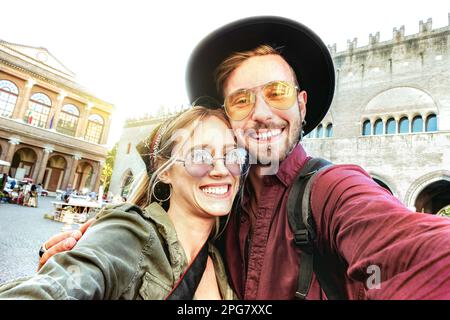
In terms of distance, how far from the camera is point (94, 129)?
24.8m

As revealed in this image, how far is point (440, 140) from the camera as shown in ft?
37.3

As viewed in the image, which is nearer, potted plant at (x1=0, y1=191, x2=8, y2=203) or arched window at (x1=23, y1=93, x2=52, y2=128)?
potted plant at (x1=0, y1=191, x2=8, y2=203)

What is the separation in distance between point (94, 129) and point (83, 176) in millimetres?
4527

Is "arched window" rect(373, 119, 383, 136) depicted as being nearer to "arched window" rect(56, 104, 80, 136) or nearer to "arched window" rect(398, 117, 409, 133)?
"arched window" rect(398, 117, 409, 133)

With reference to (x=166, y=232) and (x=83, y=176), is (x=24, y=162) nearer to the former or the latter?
(x=83, y=176)

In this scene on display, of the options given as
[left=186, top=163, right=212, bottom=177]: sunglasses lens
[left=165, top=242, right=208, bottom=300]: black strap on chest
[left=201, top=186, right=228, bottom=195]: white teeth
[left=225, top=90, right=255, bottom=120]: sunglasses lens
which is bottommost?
[left=165, top=242, right=208, bottom=300]: black strap on chest

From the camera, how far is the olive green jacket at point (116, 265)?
2.23ft

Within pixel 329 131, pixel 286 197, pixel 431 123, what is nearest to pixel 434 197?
pixel 431 123

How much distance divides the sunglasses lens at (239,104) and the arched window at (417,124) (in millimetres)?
14079

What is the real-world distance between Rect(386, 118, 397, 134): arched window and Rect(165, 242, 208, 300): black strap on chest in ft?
46.9

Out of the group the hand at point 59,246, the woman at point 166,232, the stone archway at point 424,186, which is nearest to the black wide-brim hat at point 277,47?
the woman at point 166,232

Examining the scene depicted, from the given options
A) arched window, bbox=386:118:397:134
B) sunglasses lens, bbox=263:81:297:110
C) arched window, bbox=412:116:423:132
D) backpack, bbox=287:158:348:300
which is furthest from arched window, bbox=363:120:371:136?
backpack, bbox=287:158:348:300

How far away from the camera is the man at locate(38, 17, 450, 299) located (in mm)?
659

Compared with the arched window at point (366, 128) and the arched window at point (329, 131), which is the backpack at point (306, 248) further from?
the arched window at point (329, 131)
